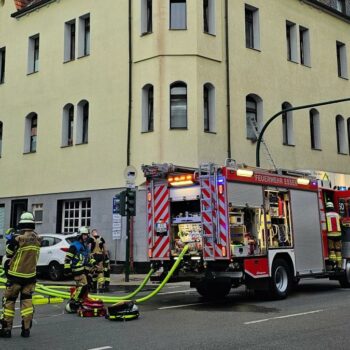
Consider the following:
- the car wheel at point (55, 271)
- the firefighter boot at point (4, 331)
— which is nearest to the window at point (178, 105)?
the car wheel at point (55, 271)

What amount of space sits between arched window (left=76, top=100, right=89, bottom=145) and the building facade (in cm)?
6

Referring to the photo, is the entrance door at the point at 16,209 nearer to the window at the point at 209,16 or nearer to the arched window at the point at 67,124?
the arched window at the point at 67,124

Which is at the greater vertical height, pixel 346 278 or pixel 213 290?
pixel 346 278

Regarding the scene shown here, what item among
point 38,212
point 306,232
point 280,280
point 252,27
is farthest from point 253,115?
point 280,280

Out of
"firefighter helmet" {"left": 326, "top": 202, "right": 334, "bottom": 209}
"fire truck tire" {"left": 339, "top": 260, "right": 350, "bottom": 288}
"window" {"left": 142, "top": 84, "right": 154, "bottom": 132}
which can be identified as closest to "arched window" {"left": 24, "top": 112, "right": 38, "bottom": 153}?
"window" {"left": 142, "top": 84, "right": 154, "bottom": 132}

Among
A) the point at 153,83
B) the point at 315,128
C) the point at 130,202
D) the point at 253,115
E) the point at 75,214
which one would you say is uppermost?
the point at 153,83

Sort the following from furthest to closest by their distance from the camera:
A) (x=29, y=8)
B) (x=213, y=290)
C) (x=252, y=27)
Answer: (x=29, y=8), (x=252, y=27), (x=213, y=290)

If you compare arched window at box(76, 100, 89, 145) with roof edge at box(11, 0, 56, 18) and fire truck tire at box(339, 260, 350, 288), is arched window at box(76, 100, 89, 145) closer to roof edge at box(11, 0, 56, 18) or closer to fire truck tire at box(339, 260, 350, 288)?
roof edge at box(11, 0, 56, 18)

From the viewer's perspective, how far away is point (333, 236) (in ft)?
45.8

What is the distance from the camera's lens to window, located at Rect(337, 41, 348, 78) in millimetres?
28812

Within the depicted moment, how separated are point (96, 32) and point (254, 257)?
51.0 ft

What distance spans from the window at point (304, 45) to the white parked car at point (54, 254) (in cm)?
1506

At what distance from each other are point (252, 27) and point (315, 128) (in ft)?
19.9

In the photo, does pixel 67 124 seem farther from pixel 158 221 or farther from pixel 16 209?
pixel 158 221
